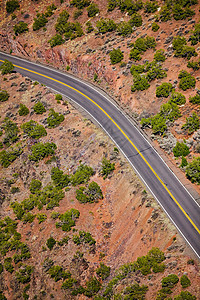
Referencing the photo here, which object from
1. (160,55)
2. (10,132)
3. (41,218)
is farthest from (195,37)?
(41,218)

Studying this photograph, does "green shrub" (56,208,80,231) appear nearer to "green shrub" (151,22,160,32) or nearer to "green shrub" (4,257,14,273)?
"green shrub" (4,257,14,273)

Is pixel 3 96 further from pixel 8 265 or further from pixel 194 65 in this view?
pixel 194 65

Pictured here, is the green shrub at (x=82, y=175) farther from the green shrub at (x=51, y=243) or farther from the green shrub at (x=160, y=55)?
the green shrub at (x=160, y=55)

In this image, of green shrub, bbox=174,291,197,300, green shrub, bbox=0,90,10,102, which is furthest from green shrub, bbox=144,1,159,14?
green shrub, bbox=174,291,197,300

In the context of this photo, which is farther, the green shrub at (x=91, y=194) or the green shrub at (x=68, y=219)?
the green shrub at (x=91, y=194)

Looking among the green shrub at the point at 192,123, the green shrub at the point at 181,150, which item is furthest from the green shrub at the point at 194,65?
the green shrub at the point at 181,150

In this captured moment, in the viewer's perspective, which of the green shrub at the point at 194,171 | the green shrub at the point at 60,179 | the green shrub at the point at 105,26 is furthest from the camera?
the green shrub at the point at 105,26
